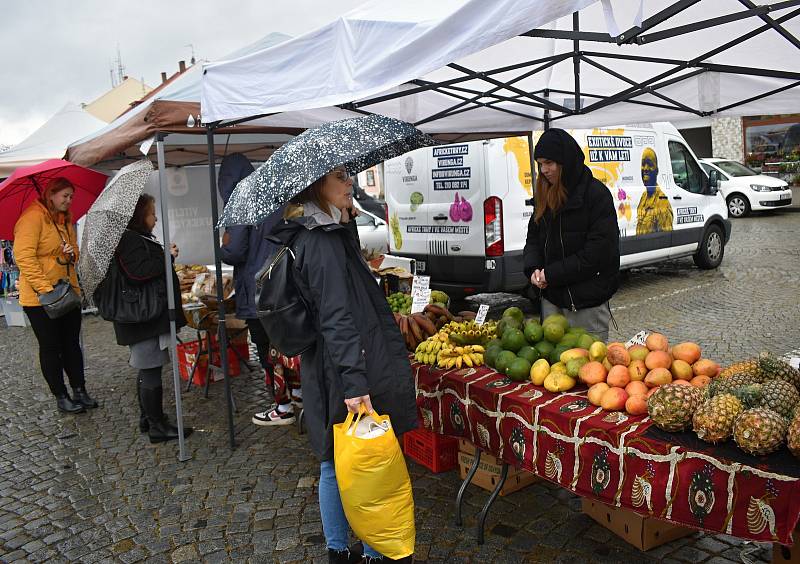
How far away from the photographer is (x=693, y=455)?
2.27m

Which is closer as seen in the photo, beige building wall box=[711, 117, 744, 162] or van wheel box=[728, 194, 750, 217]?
van wheel box=[728, 194, 750, 217]

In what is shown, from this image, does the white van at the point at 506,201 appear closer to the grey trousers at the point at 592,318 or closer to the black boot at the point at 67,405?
the grey trousers at the point at 592,318

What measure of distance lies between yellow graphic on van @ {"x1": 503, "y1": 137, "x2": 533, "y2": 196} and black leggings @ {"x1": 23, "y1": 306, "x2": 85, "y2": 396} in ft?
15.5

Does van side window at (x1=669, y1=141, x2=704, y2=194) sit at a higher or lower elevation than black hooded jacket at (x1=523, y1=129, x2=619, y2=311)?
higher

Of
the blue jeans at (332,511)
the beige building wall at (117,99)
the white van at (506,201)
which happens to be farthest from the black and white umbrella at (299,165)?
the beige building wall at (117,99)

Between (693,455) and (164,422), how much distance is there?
3933 millimetres

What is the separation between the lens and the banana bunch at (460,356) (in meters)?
3.53

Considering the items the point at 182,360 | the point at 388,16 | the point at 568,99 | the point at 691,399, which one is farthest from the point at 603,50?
the point at 182,360

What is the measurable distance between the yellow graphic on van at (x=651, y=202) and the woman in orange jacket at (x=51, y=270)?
22.9ft

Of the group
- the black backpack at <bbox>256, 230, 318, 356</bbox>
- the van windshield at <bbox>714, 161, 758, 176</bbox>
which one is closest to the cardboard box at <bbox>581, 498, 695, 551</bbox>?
the black backpack at <bbox>256, 230, 318, 356</bbox>

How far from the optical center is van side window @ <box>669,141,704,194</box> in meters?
9.64

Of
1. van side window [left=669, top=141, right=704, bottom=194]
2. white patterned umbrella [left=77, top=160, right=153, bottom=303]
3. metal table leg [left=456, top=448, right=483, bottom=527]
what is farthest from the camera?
van side window [left=669, top=141, right=704, bottom=194]

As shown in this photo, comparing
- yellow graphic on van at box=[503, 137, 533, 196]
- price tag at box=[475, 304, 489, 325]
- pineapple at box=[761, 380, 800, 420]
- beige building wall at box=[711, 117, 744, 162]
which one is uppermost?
beige building wall at box=[711, 117, 744, 162]

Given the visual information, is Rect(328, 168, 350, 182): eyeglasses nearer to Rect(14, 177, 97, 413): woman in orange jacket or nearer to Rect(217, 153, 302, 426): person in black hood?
Rect(217, 153, 302, 426): person in black hood
